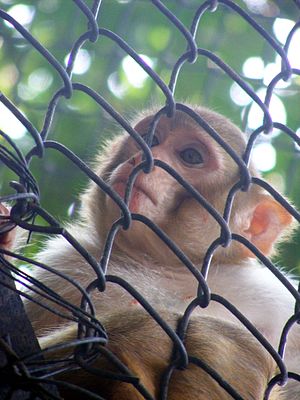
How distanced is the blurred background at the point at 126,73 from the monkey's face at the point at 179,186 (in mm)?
1386

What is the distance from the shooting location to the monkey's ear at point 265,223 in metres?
2.77

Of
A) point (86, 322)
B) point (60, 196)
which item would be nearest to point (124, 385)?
point (86, 322)

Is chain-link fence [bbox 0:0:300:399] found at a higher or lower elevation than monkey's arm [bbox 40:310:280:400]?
higher

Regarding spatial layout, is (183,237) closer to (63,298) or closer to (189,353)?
(189,353)

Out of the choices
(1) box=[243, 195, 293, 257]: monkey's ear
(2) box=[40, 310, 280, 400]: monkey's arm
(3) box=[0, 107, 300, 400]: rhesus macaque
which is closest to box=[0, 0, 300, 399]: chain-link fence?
(2) box=[40, 310, 280, 400]: monkey's arm

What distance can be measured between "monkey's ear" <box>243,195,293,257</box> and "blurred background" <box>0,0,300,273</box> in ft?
4.18

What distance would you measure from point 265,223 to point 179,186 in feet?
1.33

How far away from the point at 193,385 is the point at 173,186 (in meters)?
0.98

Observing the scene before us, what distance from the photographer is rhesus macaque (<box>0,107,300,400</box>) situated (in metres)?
2.41

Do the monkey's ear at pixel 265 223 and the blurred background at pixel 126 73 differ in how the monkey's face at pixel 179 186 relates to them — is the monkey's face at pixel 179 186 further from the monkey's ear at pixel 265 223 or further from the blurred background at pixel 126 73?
the blurred background at pixel 126 73

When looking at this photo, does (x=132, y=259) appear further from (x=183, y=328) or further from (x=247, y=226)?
(x=183, y=328)

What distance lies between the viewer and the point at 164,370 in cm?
158

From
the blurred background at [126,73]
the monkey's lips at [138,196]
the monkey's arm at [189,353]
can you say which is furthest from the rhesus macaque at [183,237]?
the blurred background at [126,73]

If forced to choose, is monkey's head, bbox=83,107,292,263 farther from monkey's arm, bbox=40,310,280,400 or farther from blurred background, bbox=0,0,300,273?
blurred background, bbox=0,0,300,273
